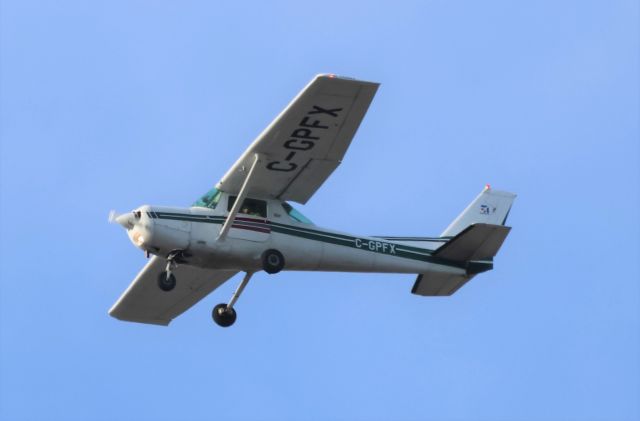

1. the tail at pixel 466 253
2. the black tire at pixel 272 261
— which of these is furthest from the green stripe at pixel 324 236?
the black tire at pixel 272 261

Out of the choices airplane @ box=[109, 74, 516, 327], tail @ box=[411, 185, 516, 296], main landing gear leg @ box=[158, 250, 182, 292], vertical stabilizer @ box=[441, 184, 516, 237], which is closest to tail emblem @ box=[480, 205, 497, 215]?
vertical stabilizer @ box=[441, 184, 516, 237]

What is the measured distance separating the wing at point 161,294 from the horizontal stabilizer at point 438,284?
140 inches

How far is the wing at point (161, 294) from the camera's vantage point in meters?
28.5

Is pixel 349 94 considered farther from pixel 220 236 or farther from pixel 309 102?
pixel 220 236

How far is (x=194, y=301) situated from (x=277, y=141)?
18.2ft

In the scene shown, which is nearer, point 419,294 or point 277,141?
point 277,141

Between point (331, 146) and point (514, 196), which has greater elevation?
point (514, 196)

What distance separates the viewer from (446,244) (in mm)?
27656

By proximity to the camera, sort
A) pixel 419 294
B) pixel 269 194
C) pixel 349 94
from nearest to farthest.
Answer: pixel 349 94
pixel 269 194
pixel 419 294

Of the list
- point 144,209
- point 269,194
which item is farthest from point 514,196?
point 144,209

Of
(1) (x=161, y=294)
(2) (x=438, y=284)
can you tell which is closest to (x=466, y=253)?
(2) (x=438, y=284)

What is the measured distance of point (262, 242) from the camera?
26.0 metres

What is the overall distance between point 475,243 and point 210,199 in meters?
4.96

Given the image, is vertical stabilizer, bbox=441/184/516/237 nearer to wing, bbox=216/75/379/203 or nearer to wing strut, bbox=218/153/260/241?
wing, bbox=216/75/379/203
